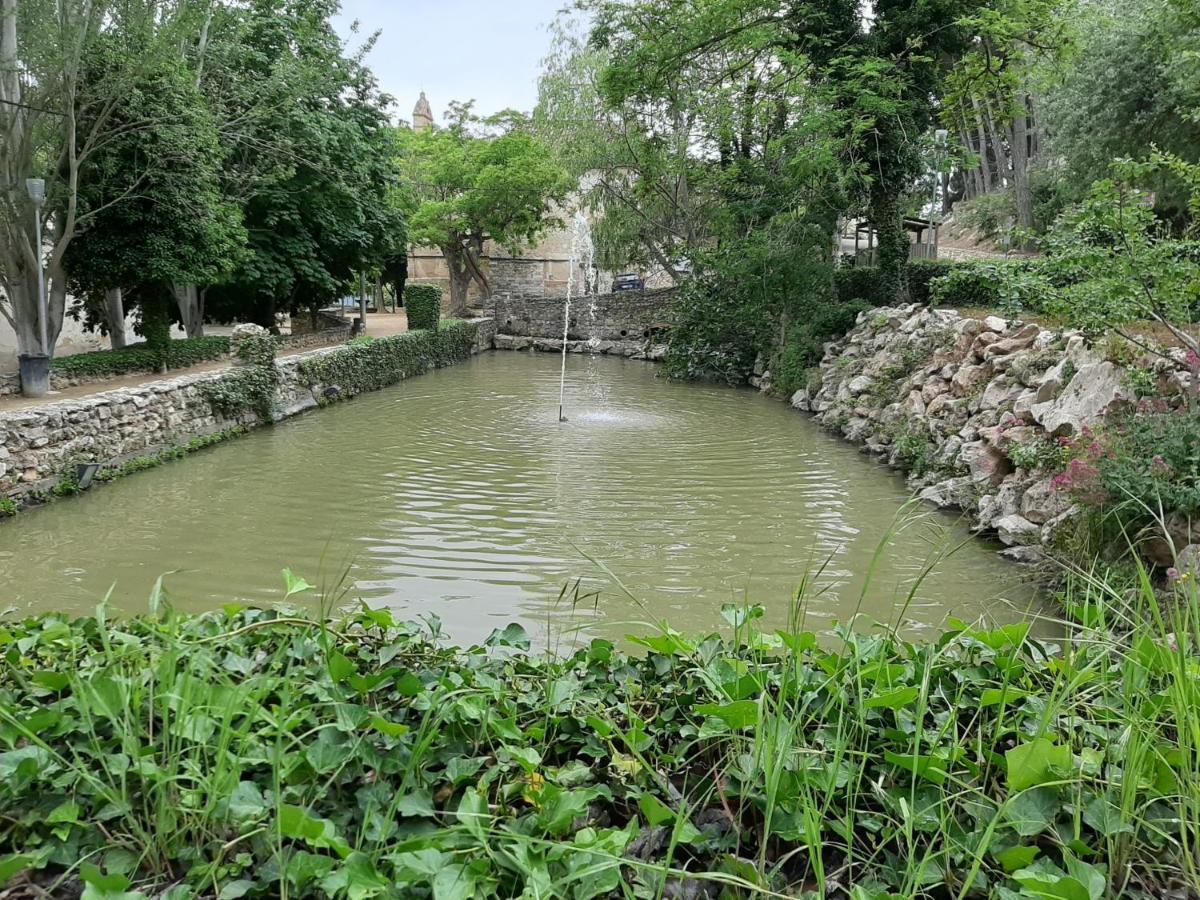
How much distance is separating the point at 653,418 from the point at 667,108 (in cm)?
1148

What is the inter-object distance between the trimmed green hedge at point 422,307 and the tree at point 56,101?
9.69 m

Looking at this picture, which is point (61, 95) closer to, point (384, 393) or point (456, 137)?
point (384, 393)

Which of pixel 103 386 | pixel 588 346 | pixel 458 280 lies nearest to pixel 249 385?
pixel 103 386

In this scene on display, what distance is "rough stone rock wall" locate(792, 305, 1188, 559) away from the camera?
280 inches

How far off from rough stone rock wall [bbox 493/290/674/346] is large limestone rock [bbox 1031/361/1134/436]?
64.9 feet

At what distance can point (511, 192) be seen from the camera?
29500 millimetres

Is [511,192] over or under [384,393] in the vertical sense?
over

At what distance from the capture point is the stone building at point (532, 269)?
30875mm

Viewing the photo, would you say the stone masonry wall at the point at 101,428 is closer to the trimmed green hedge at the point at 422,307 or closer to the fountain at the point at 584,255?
the trimmed green hedge at the point at 422,307

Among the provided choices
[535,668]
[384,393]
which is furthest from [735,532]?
[384,393]

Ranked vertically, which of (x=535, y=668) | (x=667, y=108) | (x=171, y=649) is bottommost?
(x=535, y=668)

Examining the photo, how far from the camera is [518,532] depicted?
7.27m

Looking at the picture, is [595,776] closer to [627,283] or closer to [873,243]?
[873,243]

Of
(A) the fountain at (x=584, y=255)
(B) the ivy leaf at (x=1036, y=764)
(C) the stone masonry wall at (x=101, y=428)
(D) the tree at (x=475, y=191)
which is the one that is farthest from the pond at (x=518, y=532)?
(D) the tree at (x=475, y=191)
